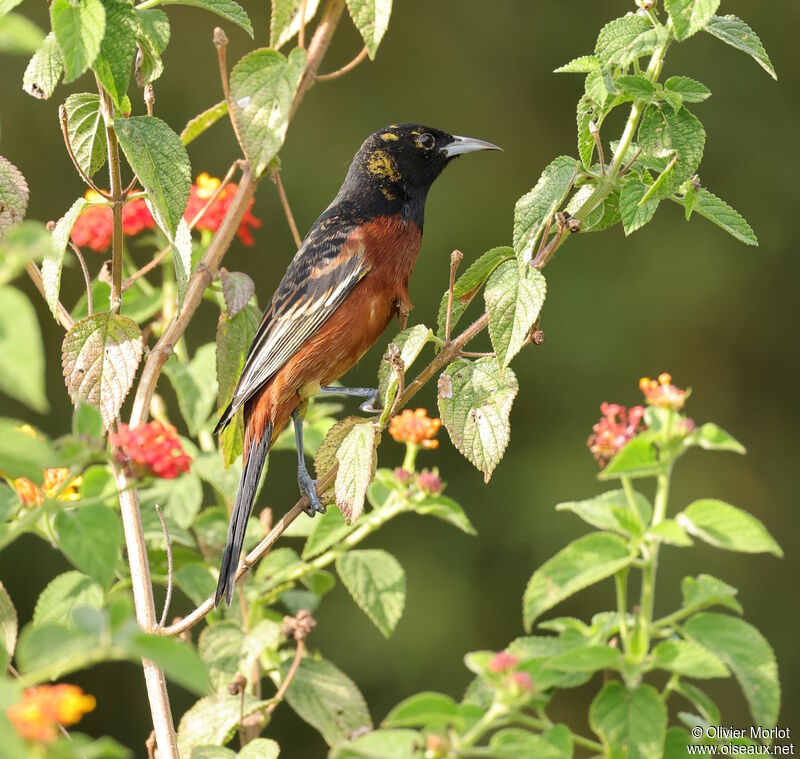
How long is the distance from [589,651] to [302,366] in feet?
5.39

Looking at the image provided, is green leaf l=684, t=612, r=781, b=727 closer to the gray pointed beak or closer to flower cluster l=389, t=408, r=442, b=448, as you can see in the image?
flower cluster l=389, t=408, r=442, b=448

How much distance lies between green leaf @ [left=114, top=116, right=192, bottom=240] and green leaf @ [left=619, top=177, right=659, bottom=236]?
24.7 inches

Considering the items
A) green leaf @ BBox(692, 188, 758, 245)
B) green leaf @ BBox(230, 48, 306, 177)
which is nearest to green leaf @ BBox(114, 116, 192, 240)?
green leaf @ BBox(230, 48, 306, 177)

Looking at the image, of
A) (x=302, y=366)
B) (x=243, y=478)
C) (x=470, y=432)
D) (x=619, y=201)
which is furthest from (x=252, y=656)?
(x=619, y=201)

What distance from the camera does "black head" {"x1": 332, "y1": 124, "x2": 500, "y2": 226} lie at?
10.6 feet

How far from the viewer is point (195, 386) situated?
2484 millimetres

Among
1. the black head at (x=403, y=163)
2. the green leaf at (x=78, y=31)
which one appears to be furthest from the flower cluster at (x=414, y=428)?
the black head at (x=403, y=163)

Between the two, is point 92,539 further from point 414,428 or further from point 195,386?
point 195,386

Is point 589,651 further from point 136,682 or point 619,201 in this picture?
point 136,682

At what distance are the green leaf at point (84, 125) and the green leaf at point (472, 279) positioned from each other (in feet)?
1.98

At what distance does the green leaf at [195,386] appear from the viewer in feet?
7.98

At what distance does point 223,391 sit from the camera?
6.56 ft

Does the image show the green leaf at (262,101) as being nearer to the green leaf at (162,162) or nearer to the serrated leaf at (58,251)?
the green leaf at (162,162)

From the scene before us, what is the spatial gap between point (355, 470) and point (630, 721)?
59 cm
